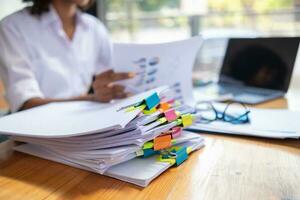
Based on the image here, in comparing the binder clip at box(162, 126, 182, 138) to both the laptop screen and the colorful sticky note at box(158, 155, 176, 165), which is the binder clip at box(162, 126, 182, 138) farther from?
the laptop screen

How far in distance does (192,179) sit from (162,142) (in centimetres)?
9

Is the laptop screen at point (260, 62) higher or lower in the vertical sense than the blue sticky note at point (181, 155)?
higher

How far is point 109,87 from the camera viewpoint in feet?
2.73

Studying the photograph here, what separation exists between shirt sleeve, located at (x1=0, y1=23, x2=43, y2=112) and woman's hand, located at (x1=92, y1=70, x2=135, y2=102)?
23 cm

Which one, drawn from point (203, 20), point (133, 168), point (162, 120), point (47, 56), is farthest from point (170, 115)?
point (203, 20)

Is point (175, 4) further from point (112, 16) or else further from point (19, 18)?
point (19, 18)

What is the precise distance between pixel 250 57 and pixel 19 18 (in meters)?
0.90

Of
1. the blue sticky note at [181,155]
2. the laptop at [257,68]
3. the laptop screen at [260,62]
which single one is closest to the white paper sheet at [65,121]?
the blue sticky note at [181,155]

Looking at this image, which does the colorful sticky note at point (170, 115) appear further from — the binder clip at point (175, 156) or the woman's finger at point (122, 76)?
the woman's finger at point (122, 76)

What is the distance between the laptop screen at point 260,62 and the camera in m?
1.11

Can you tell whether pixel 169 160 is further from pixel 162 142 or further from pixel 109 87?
pixel 109 87

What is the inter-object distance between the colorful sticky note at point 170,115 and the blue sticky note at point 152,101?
0.03m

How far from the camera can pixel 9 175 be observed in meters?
0.54

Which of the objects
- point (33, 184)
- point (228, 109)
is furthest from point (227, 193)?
point (228, 109)
